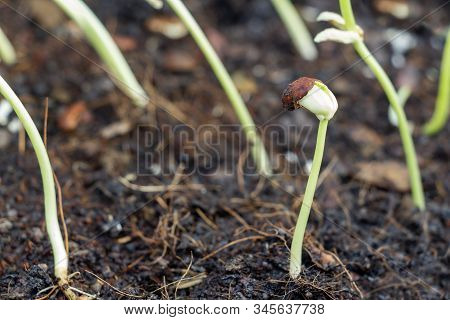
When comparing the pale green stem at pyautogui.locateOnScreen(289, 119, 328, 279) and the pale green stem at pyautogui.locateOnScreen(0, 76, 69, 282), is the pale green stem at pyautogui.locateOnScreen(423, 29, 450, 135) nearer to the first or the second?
the pale green stem at pyautogui.locateOnScreen(289, 119, 328, 279)

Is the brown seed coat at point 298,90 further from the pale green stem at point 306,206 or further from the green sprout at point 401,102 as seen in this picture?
the green sprout at point 401,102

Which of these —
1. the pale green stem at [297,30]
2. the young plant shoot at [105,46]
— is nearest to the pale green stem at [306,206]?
the young plant shoot at [105,46]

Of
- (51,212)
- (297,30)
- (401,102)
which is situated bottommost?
(51,212)

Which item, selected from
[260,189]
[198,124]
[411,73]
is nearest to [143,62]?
[198,124]

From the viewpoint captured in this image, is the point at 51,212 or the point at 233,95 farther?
the point at 233,95

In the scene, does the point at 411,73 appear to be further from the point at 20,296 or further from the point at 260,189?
the point at 20,296

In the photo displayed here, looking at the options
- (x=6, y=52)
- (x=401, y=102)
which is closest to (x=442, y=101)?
(x=401, y=102)

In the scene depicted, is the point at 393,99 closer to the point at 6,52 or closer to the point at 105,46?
the point at 105,46

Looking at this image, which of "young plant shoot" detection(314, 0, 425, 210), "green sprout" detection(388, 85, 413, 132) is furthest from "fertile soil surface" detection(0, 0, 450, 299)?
"young plant shoot" detection(314, 0, 425, 210)
